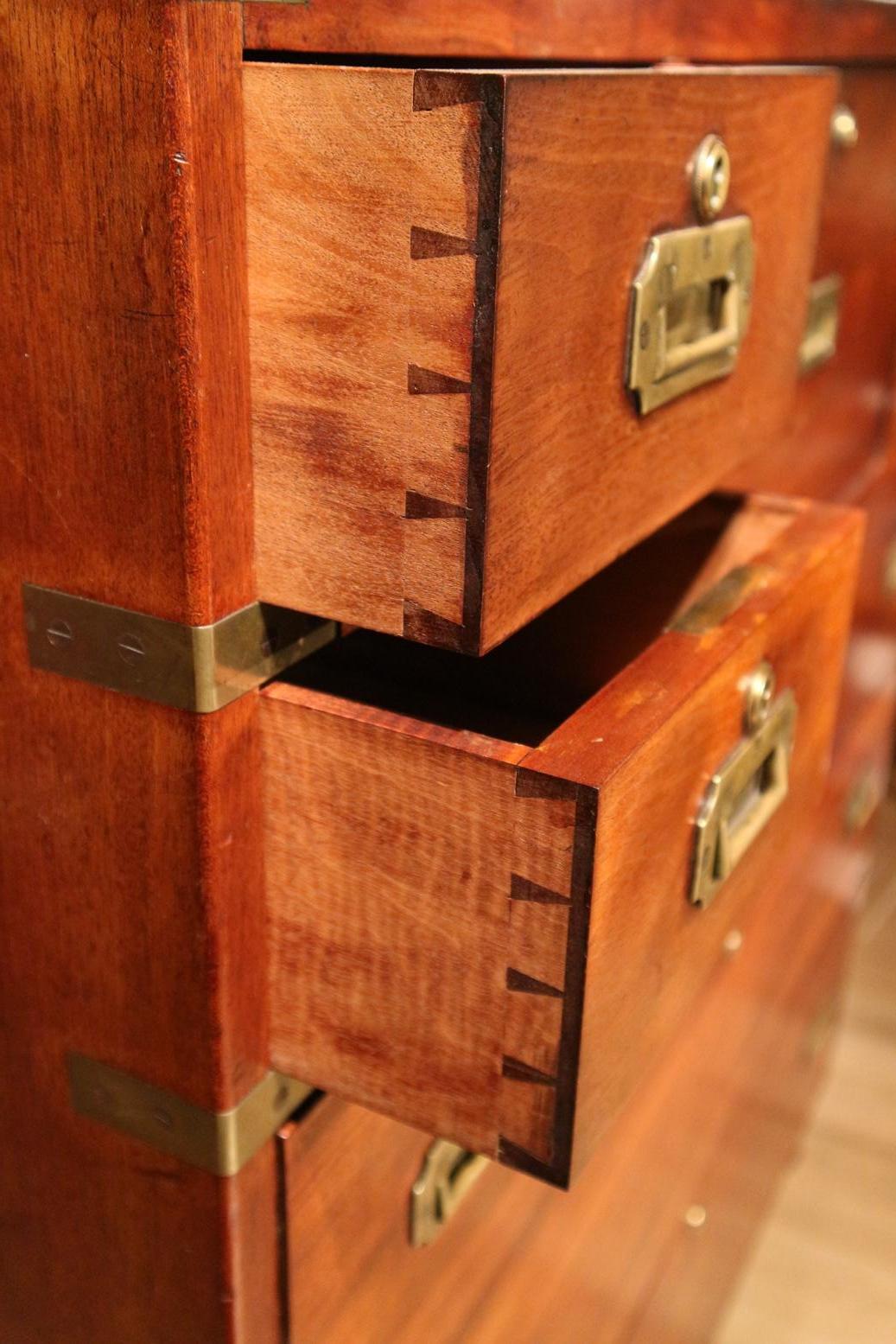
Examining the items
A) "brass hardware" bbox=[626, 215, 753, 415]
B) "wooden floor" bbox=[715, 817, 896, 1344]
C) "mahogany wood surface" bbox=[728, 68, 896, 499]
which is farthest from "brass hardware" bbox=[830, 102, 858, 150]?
"wooden floor" bbox=[715, 817, 896, 1344]

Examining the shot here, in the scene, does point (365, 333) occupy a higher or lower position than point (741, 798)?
higher

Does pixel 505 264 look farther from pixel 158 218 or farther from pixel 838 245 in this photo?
pixel 838 245

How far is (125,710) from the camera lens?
471mm

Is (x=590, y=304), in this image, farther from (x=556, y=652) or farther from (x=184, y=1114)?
(x=184, y=1114)

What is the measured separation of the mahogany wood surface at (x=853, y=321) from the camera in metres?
0.85

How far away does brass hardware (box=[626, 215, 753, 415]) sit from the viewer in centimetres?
49

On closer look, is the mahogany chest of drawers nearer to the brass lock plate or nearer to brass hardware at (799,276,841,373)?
the brass lock plate

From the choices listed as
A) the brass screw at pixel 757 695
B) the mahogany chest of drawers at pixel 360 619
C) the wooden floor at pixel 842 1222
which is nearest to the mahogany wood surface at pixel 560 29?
the mahogany chest of drawers at pixel 360 619

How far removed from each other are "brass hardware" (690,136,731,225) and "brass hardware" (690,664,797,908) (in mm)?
188

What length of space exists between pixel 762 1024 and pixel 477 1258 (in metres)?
0.49

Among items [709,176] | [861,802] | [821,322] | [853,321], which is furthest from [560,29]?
[861,802]

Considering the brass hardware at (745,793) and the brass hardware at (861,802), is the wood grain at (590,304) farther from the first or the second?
the brass hardware at (861,802)

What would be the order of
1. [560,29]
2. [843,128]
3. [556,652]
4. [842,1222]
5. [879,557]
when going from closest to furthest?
[560,29] < [556,652] < [843,128] < [879,557] < [842,1222]

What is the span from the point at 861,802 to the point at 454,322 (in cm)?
107
